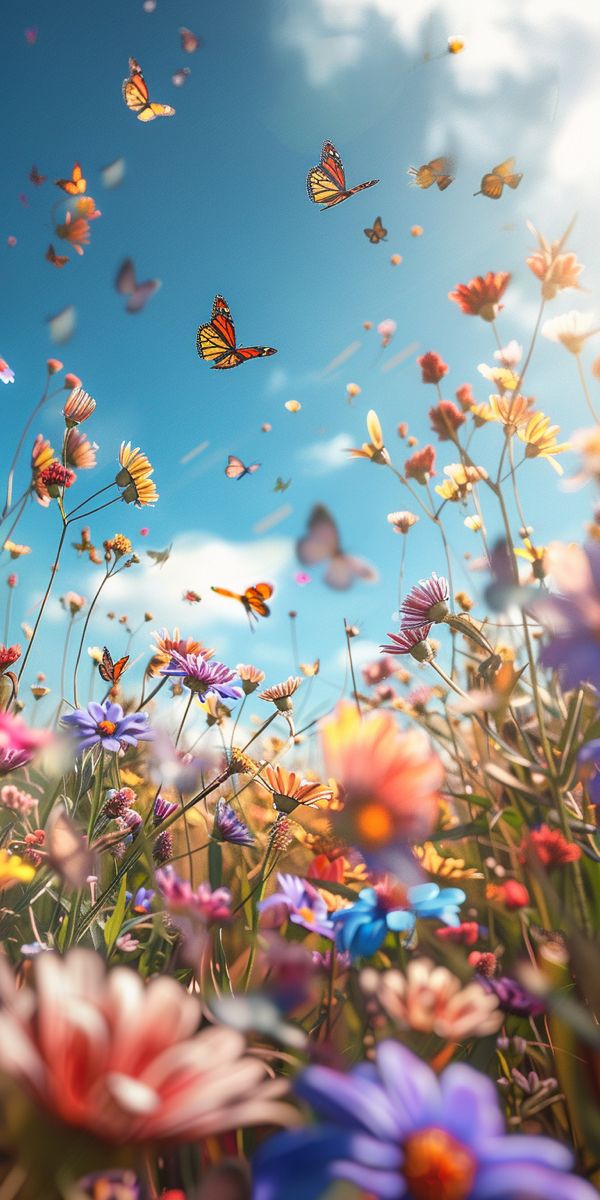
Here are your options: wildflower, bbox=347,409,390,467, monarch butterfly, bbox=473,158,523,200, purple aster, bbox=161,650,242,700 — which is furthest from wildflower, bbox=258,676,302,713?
monarch butterfly, bbox=473,158,523,200

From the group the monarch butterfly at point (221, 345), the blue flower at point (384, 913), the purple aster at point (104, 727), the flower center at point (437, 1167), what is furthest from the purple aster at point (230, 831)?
the monarch butterfly at point (221, 345)

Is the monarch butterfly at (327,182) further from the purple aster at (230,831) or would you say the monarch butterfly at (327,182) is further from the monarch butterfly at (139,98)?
the purple aster at (230,831)

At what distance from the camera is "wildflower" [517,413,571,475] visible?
103 centimetres

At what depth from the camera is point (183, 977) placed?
2.42ft

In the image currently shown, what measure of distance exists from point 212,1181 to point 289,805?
0.61 metres

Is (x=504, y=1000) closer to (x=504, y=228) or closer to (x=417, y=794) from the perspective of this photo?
(x=417, y=794)

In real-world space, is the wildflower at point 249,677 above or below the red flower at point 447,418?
below

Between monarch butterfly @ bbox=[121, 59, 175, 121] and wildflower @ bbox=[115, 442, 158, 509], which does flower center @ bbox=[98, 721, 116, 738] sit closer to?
wildflower @ bbox=[115, 442, 158, 509]

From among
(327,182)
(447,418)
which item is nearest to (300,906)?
(447,418)

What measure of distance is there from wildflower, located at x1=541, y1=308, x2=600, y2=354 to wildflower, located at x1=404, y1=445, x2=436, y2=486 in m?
0.37

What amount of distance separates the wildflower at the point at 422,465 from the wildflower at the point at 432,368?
0.43 ft

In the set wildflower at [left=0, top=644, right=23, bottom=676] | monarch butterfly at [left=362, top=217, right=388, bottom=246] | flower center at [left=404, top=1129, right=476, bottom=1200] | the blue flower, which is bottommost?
flower center at [left=404, top=1129, right=476, bottom=1200]

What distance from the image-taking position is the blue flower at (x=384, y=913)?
0.50 metres

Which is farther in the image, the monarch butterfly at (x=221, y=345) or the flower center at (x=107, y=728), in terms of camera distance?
the monarch butterfly at (x=221, y=345)
